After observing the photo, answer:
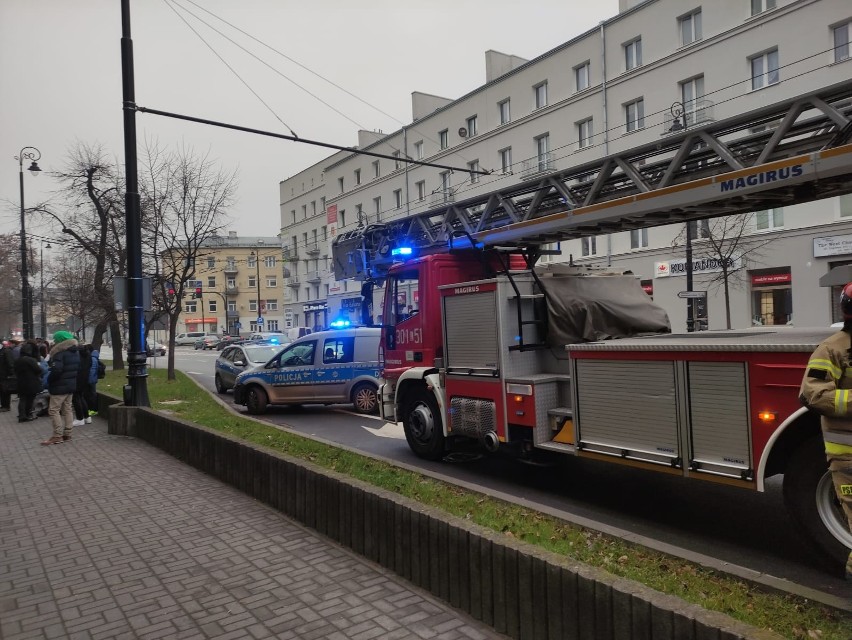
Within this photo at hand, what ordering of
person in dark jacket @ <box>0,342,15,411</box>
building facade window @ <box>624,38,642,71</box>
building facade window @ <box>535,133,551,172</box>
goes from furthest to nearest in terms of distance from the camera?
building facade window @ <box>535,133,551,172</box> < building facade window @ <box>624,38,642,71</box> < person in dark jacket @ <box>0,342,15,411</box>

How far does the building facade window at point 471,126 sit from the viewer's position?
3769 cm

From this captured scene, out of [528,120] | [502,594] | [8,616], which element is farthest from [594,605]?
[528,120]

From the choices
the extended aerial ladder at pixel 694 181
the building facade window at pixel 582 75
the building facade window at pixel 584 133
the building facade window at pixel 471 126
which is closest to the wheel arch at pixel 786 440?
the extended aerial ladder at pixel 694 181

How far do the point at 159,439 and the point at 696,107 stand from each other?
80.2 ft

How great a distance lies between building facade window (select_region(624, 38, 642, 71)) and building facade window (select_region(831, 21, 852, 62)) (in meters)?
8.05

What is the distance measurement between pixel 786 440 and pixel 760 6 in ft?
83.0

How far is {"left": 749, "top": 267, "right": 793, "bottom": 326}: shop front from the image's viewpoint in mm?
24031

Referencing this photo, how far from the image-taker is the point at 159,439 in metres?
9.13

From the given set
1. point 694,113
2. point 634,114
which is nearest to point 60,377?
point 694,113

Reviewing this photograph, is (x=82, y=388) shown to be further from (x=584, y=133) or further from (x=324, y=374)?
(x=584, y=133)

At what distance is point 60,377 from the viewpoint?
31.8ft

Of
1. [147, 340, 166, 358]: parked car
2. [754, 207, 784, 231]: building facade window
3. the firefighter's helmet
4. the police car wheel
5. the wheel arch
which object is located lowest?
the police car wheel

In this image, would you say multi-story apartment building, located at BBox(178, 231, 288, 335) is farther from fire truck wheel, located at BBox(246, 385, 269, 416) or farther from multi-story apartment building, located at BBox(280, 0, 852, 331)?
fire truck wheel, located at BBox(246, 385, 269, 416)

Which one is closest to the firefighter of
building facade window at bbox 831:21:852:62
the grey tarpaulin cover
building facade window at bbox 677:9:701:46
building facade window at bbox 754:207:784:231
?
the grey tarpaulin cover
